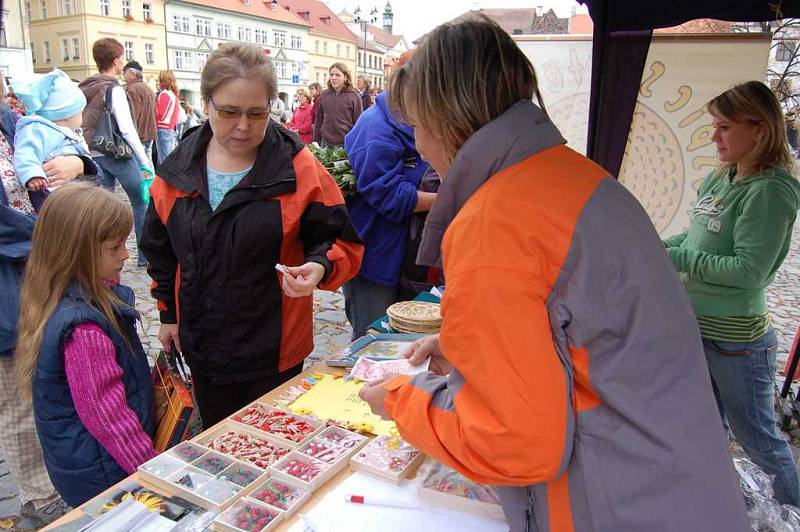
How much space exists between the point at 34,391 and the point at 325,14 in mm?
66666

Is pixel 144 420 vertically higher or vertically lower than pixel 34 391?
lower

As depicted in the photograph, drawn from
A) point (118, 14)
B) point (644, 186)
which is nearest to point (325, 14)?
point (118, 14)

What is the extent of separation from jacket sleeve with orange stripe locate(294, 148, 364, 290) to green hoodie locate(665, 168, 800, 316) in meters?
1.39

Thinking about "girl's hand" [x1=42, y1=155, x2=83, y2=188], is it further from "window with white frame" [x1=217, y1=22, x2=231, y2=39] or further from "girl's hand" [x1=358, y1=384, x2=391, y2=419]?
"window with white frame" [x1=217, y1=22, x2=231, y2=39]

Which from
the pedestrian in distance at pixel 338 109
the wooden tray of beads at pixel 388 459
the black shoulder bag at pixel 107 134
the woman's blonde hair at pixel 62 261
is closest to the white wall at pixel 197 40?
the pedestrian in distance at pixel 338 109

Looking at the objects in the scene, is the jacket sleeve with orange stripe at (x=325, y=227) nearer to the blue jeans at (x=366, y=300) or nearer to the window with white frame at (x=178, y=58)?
the blue jeans at (x=366, y=300)

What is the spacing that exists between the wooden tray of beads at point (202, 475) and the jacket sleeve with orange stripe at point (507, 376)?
697 mm

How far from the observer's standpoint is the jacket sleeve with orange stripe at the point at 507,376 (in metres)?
0.83

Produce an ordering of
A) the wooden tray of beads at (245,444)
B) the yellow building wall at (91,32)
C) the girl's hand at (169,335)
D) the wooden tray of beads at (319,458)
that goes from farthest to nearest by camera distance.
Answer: the yellow building wall at (91,32) < the girl's hand at (169,335) < the wooden tray of beads at (245,444) < the wooden tray of beads at (319,458)

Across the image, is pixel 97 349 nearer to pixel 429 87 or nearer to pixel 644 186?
pixel 429 87

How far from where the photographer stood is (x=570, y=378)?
884mm

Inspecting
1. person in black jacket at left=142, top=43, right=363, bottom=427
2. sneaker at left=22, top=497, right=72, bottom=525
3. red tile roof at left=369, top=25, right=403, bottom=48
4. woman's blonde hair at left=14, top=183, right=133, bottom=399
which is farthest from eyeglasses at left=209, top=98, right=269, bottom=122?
red tile roof at left=369, top=25, right=403, bottom=48

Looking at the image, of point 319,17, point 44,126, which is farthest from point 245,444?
point 319,17

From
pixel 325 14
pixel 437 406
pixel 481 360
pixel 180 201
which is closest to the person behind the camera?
pixel 481 360
